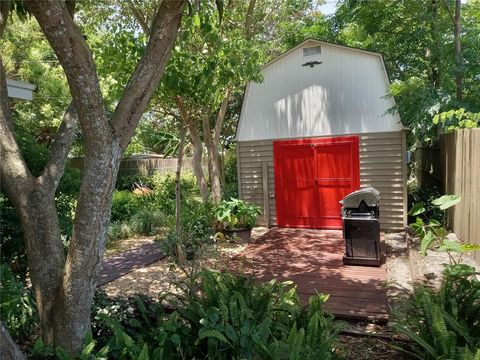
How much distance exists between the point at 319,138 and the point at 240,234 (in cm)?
274

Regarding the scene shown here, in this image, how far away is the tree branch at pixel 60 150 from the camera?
8.90 ft

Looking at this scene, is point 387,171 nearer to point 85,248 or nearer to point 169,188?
point 85,248

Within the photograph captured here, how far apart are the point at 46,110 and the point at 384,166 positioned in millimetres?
10021

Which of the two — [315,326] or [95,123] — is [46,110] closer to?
[95,123]

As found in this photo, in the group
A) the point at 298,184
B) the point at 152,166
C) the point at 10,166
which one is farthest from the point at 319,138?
the point at 152,166

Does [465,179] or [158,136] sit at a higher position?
[158,136]

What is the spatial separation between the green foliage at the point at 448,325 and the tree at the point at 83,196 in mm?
2398

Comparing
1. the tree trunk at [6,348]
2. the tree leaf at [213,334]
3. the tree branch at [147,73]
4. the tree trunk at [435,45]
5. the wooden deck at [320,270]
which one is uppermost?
the tree trunk at [435,45]

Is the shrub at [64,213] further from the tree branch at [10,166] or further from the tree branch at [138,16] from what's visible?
the tree branch at [138,16]

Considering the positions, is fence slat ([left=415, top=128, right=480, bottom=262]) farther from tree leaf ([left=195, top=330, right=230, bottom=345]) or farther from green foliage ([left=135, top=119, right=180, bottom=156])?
green foliage ([left=135, top=119, right=180, bottom=156])

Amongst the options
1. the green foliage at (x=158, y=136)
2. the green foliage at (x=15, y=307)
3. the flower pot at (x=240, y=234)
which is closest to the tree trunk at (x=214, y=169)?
the flower pot at (x=240, y=234)

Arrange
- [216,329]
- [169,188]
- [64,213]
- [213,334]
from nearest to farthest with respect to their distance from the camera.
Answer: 1. [213,334]
2. [216,329]
3. [64,213]
4. [169,188]

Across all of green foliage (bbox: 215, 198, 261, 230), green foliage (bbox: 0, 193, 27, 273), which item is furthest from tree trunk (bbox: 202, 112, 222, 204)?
green foliage (bbox: 0, 193, 27, 273)

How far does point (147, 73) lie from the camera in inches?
101
